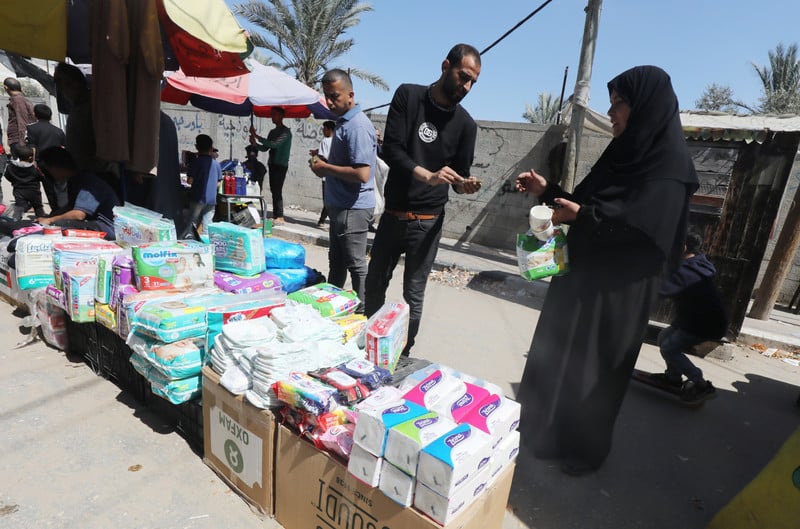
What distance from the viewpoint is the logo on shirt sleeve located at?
275 centimetres

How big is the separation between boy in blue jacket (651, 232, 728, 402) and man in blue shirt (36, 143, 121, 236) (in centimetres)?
454

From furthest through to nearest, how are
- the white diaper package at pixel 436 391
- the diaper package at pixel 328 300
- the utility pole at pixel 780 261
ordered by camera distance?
1. the utility pole at pixel 780 261
2. the diaper package at pixel 328 300
3. the white diaper package at pixel 436 391

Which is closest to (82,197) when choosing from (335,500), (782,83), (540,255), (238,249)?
(238,249)

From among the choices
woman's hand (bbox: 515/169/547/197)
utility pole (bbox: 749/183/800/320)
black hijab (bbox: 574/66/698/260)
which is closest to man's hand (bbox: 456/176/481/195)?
woman's hand (bbox: 515/169/547/197)

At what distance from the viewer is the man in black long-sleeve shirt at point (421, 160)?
2.62 m

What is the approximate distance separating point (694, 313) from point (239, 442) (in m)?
3.26

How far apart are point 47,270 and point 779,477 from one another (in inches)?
179

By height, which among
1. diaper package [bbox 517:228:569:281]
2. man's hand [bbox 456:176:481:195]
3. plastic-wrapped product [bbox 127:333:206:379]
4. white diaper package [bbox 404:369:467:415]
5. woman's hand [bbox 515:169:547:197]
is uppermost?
woman's hand [bbox 515:169:547:197]

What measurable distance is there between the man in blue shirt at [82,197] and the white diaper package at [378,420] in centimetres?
334

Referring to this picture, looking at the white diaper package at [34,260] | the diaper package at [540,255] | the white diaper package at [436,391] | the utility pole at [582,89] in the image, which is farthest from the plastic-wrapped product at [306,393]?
the utility pole at [582,89]

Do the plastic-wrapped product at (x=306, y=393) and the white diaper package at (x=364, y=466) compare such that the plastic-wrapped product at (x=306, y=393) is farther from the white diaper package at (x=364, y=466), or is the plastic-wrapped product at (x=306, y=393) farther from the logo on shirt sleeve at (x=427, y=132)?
the logo on shirt sleeve at (x=427, y=132)

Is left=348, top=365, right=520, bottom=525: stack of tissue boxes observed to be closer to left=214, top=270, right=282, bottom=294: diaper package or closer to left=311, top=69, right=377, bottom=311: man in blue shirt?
left=214, top=270, right=282, bottom=294: diaper package

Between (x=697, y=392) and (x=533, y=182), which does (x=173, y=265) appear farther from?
(x=697, y=392)

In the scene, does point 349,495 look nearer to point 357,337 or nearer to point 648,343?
point 357,337
